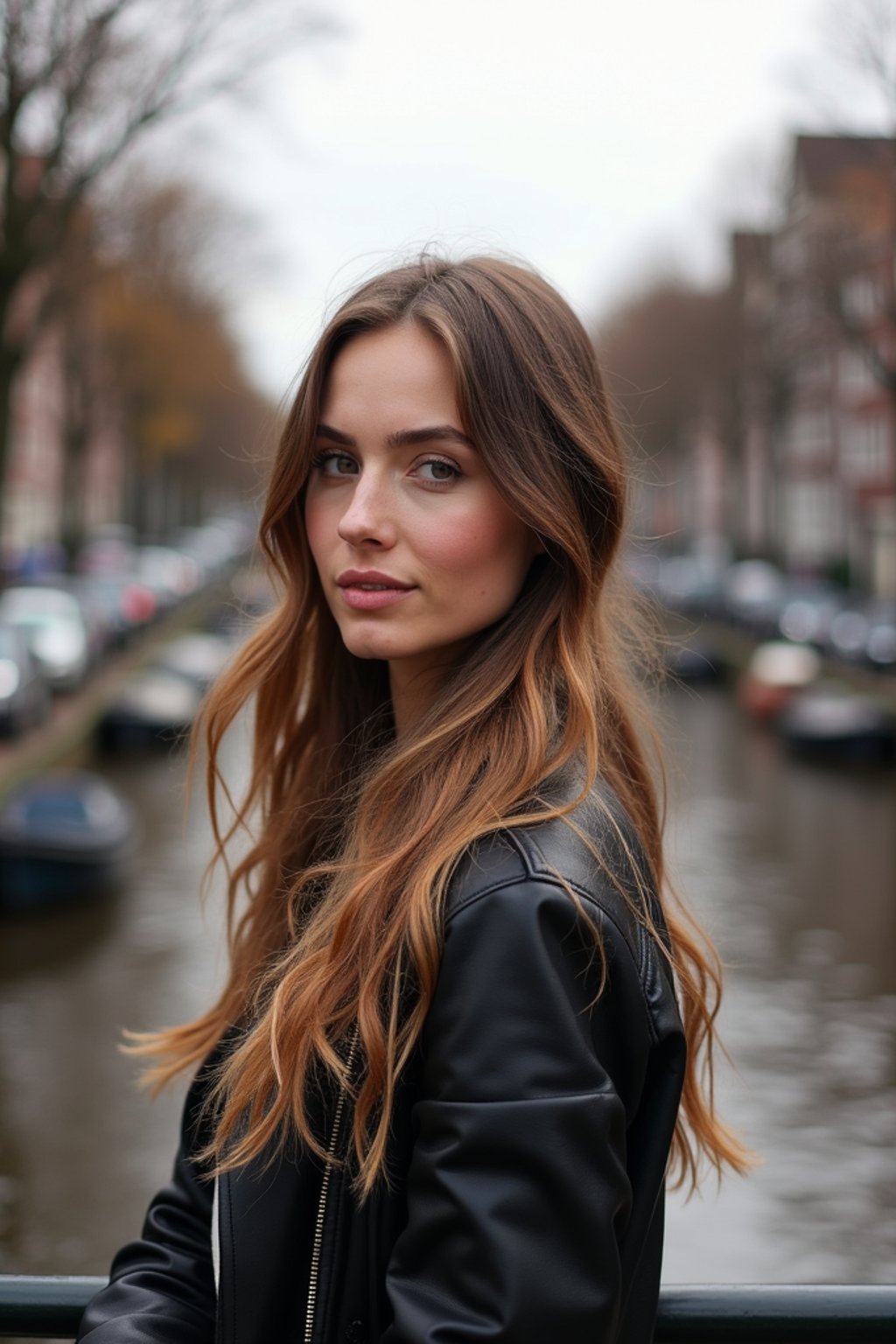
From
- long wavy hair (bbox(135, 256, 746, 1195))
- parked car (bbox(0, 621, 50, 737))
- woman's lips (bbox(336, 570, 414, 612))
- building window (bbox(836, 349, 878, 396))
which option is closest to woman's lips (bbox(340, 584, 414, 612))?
woman's lips (bbox(336, 570, 414, 612))

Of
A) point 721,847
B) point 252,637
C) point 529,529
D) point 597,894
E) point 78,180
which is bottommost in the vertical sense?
point 721,847

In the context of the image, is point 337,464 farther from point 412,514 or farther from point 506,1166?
point 506,1166

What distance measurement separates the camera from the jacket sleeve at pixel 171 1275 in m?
1.71

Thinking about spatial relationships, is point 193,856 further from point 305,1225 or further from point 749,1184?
point 305,1225

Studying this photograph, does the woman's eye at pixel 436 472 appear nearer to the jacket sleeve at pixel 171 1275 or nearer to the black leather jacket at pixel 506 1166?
the black leather jacket at pixel 506 1166

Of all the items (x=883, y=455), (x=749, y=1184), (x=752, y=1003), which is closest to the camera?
(x=749, y=1184)

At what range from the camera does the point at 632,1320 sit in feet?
5.13

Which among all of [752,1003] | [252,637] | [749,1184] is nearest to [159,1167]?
[749,1184]

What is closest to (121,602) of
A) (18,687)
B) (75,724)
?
(75,724)

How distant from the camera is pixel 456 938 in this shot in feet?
4.73

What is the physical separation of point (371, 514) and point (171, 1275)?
87cm

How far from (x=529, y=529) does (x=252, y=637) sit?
0.50 meters

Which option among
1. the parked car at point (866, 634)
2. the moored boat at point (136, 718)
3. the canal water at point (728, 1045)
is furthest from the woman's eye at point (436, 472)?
the parked car at point (866, 634)

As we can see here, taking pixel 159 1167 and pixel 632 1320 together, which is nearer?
pixel 632 1320
